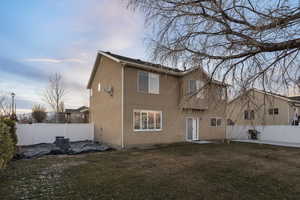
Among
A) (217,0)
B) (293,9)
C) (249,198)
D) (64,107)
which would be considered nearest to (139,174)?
(249,198)

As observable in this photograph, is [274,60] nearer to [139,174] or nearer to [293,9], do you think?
[293,9]

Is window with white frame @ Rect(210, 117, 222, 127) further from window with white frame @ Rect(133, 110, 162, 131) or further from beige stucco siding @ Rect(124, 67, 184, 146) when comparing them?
window with white frame @ Rect(133, 110, 162, 131)

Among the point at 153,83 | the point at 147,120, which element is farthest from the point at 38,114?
the point at 153,83

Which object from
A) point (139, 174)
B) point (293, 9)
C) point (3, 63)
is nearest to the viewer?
point (293, 9)

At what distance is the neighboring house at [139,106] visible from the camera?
36.4ft

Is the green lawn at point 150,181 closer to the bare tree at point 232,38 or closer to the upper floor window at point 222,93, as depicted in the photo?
the upper floor window at point 222,93

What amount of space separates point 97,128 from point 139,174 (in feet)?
30.7

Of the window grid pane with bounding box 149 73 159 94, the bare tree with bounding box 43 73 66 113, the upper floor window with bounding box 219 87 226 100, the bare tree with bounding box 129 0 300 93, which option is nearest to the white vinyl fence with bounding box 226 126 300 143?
the window grid pane with bounding box 149 73 159 94

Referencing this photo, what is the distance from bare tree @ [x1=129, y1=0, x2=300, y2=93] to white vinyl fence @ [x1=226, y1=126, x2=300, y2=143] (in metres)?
12.3

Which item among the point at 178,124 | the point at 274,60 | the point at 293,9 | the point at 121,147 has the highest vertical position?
the point at 293,9

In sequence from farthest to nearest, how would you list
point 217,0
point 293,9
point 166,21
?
point 166,21
point 217,0
point 293,9

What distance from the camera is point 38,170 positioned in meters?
6.32

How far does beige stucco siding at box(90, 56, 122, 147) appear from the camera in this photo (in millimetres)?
11398

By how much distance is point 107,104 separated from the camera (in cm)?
1298
